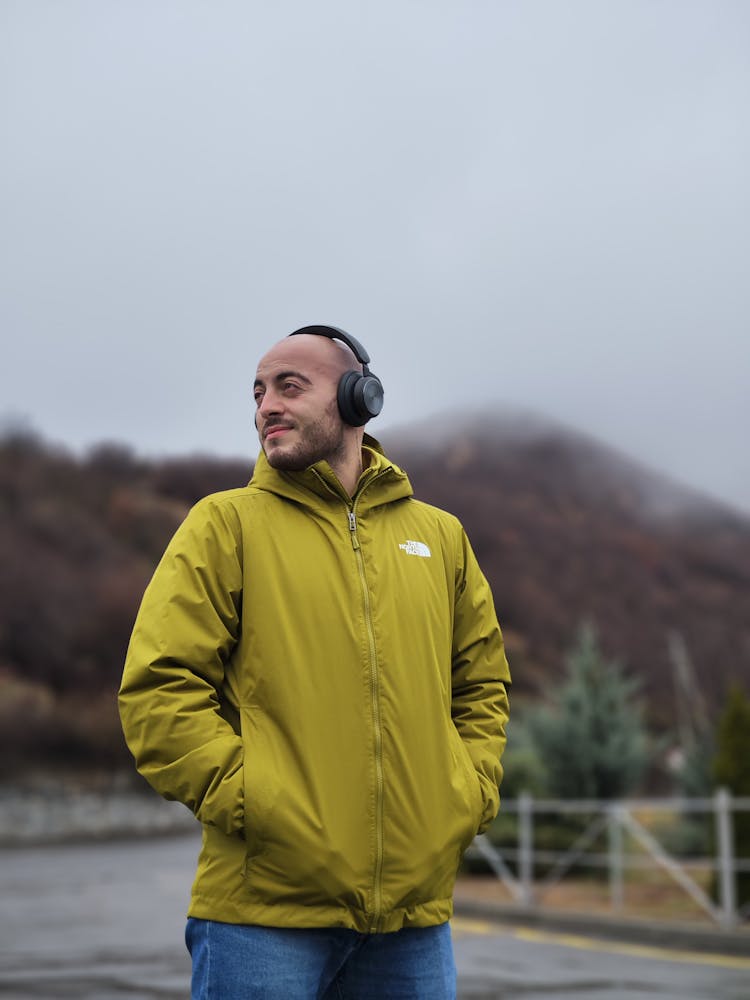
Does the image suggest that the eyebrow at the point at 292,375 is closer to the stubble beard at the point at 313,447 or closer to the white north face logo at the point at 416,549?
the stubble beard at the point at 313,447

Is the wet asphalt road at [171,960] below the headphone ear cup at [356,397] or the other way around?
below

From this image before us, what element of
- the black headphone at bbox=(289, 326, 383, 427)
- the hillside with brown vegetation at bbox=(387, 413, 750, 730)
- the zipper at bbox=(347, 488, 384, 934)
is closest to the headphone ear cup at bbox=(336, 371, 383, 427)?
the black headphone at bbox=(289, 326, 383, 427)

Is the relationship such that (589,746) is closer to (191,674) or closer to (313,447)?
(313,447)

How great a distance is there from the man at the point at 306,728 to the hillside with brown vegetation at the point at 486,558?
3004cm

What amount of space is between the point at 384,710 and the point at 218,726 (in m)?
0.34

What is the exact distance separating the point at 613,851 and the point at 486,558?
5115cm

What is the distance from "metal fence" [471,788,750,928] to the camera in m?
11.1

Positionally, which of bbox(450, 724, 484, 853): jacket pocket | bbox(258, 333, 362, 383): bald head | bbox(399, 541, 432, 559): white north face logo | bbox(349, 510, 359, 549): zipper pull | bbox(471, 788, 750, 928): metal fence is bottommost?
bbox(471, 788, 750, 928): metal fence

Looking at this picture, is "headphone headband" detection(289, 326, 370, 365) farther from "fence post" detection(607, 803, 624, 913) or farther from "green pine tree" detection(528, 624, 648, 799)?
"green pine tree" detection(528, 624, 648, 799)

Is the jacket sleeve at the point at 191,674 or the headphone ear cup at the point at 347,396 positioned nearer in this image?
the jacket sleeve at the point at 191,674

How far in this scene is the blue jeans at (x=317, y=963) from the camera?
2732mm

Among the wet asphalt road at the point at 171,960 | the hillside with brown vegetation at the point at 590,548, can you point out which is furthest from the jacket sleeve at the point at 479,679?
the hillside with brown vegetation at the point at 590,548

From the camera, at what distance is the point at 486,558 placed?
63781 mm

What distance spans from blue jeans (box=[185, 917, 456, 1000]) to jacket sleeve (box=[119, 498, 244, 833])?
230 millimetres
